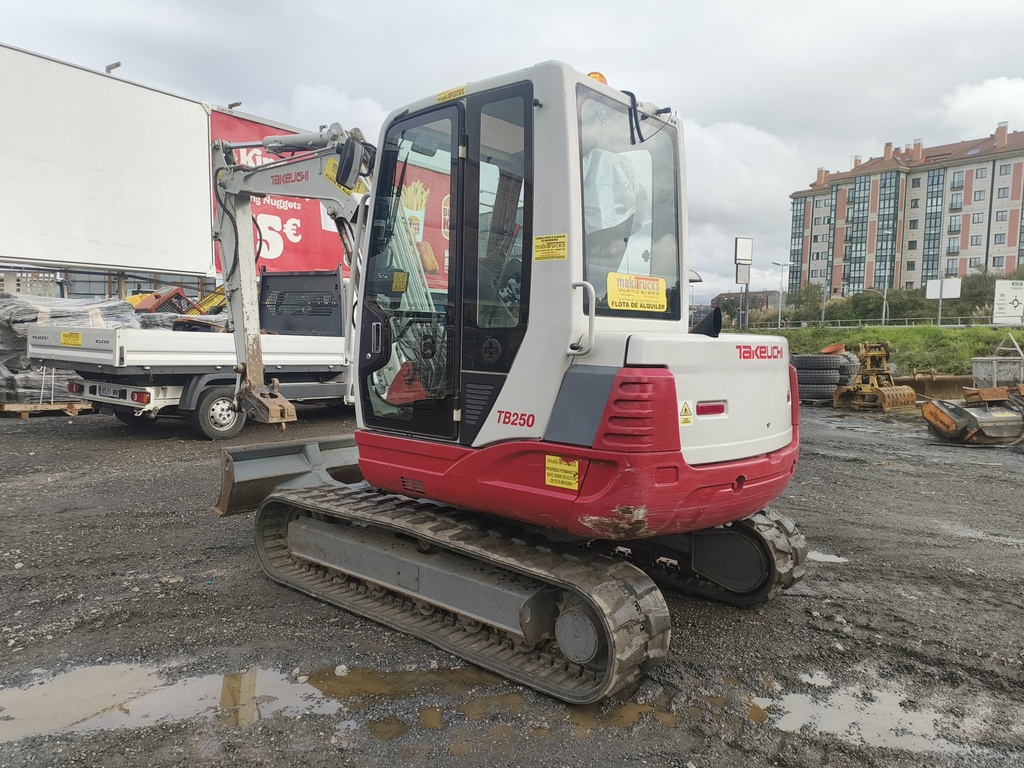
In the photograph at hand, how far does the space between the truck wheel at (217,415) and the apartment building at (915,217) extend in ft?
237

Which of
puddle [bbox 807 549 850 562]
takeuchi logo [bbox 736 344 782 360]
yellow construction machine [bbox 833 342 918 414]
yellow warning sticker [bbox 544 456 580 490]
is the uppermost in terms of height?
takeuchi logo [bbox 736 344 782 360]

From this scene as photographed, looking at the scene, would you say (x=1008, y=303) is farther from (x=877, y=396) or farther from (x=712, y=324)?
(x=712, y=324)

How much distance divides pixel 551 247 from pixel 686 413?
0.92 metres

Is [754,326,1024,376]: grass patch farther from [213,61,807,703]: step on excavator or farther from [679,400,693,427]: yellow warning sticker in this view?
[679,400,693,427]: yellow warning sticker

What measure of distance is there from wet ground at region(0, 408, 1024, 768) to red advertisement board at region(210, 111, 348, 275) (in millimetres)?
11050

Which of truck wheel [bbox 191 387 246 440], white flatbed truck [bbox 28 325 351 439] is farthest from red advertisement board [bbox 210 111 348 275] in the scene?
truck wheel [bbox 191 387 246 440]

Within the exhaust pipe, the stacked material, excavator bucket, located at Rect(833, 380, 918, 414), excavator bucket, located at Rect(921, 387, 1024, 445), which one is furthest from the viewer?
excavator bucket, located at Rect(833, 380, 918, 414)

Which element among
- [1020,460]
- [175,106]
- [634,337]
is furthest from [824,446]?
[175,106]

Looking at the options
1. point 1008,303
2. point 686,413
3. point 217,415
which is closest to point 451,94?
point 686,413

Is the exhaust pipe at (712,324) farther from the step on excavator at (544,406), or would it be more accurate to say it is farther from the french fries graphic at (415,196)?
the french fries graphic at (415,196)

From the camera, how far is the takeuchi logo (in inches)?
130

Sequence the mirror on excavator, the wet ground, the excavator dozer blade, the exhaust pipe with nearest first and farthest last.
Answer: the wet ground, the exhaust pipe, the excavator dozer blade, the mirror on excavator

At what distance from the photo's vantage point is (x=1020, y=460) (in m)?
8.98

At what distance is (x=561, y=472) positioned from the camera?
3.09 metres
